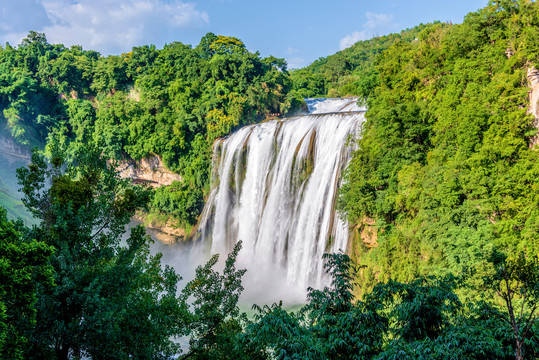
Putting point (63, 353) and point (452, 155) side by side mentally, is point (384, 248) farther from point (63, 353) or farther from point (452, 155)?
point (63, 353)

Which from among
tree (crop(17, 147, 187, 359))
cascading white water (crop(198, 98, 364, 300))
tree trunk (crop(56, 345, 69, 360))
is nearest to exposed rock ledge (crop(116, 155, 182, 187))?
cascading white water (crop(198, 98, 364, 300))

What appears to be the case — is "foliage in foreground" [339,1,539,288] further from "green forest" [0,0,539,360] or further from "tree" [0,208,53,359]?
"tree" [0,208,53,359]

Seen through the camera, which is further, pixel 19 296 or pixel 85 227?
pixel 85 227

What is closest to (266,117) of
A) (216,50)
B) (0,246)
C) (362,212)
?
(216,50)

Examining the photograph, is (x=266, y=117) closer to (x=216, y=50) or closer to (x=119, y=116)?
(x=216, y=50)

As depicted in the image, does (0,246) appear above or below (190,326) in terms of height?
above

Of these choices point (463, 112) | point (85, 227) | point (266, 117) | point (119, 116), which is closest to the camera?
point (85, 227)

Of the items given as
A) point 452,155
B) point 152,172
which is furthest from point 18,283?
point 152,172
